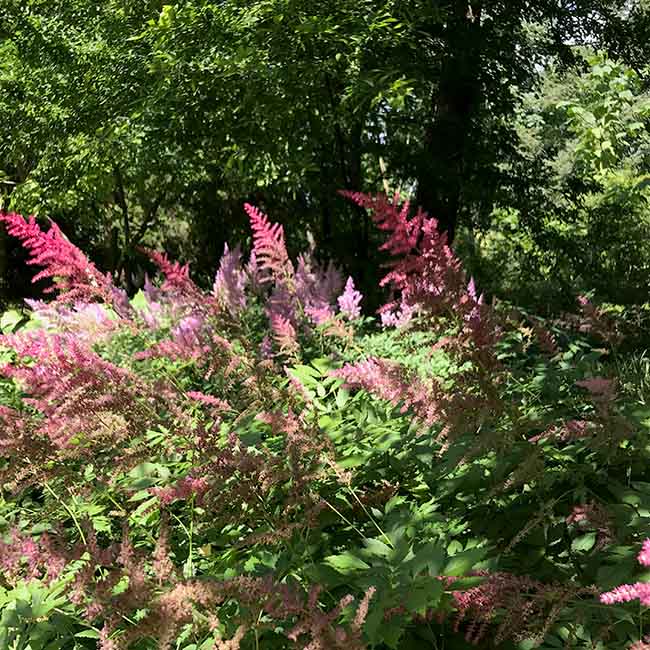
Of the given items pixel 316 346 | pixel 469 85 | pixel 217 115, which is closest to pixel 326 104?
pixel 217 115

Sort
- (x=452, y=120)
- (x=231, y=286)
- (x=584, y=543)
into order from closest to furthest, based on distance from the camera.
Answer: (x=584, y=543) < (x=231, y=286) < (x=452, y=120)

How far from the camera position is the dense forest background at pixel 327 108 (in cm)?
592

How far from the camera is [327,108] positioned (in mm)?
7027

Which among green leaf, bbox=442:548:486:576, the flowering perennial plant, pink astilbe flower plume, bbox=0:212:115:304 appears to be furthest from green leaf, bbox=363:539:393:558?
pink astilbe flower plume, bbox=0:212:115:304

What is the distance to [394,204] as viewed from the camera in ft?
6.36

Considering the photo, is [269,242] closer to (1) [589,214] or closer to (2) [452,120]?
(2) [452,120]

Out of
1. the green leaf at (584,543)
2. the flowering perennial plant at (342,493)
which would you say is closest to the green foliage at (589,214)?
the flowering perennial plant at (342,493)

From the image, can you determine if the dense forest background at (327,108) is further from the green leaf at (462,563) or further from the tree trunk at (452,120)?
the green leaf at (462,563)

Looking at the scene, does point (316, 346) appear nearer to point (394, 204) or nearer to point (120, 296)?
point (120, 296)

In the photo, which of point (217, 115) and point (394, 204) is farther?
point (217, 115)

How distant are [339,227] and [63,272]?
639 cm

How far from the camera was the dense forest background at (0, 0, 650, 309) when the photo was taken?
592 cm

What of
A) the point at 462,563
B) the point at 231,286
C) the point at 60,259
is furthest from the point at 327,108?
the point at 462,563

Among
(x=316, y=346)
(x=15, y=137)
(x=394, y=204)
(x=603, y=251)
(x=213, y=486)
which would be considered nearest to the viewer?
(x=213, y=486)
